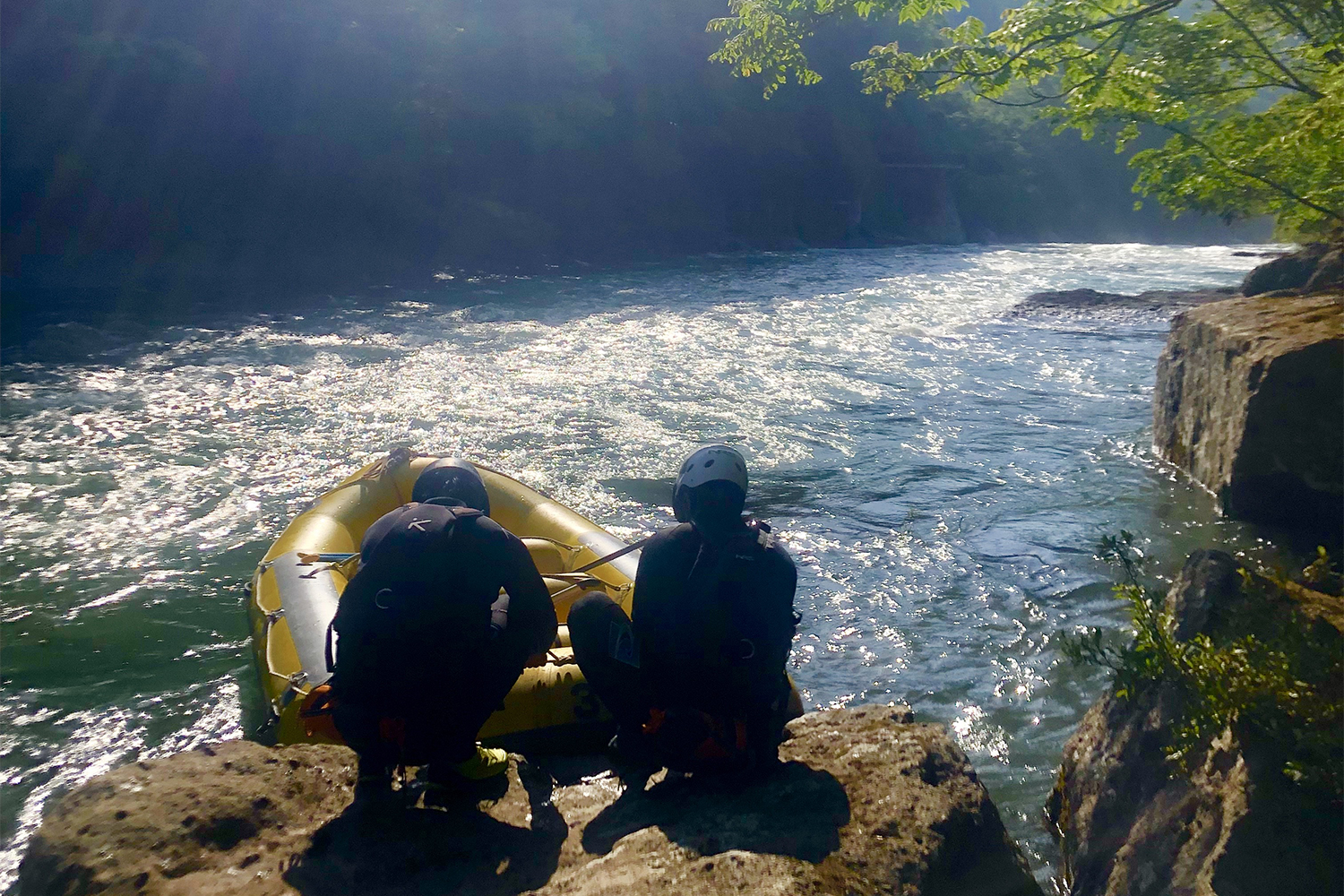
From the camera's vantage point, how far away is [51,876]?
2660 millimetres

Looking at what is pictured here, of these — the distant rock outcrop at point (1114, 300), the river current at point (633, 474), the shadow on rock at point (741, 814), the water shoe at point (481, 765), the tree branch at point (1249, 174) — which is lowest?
the river current at point (633, 474)

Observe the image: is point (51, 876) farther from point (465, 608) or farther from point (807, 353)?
point (807, 353)

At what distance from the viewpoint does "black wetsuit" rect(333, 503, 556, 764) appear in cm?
330

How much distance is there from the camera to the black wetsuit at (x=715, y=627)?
337 cm

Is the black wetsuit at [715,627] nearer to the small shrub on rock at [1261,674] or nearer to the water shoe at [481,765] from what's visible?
the water shoe at [481,765]

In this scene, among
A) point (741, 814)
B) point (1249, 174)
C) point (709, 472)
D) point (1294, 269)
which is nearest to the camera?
point (741, 814)

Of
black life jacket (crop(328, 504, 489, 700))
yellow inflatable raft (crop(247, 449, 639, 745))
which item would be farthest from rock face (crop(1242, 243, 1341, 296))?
black life jacket (crop(328, 504, 489, 700))

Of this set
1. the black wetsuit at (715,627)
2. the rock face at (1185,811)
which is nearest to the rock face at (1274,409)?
the rock face at (1185,811)

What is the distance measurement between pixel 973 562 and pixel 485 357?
9445mm

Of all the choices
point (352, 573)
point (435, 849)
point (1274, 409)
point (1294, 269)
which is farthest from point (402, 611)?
point (1294, 269)

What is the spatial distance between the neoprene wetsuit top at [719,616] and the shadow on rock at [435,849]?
0.66 meters

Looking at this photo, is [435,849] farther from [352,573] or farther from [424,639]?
[352,573]

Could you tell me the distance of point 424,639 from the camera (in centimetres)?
333

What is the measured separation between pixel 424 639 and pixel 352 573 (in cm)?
222
